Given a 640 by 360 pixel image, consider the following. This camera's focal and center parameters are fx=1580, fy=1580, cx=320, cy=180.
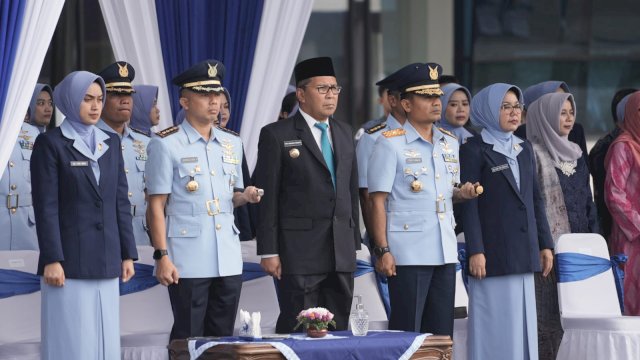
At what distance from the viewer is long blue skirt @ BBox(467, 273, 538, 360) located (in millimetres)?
8094

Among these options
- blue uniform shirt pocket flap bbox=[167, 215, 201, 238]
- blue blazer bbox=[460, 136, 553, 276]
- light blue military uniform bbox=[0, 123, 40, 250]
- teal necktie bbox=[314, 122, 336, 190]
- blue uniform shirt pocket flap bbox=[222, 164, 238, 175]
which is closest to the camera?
blue uniform shirt pocket flap bbox=[167, 215, 201, 238]

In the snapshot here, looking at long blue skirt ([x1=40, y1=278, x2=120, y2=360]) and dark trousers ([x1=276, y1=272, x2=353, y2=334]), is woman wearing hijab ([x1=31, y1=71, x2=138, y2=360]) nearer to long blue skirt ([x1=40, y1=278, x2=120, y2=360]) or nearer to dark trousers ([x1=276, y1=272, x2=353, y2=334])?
long blue skirt ([x1=40, y1=278, x2=120, y2=360])

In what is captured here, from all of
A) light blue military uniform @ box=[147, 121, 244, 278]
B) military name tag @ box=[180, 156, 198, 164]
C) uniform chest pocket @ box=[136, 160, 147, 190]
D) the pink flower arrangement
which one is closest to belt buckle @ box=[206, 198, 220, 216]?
light blue military uniform @ box=[147, 121, 244, 278]

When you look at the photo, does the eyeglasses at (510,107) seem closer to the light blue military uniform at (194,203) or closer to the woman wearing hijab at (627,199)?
the woman wearing hijab at (627,199)

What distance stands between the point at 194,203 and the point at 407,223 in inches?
43.3

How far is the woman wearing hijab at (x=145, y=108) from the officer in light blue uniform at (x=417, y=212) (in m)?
1.62

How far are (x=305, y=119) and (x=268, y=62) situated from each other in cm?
167

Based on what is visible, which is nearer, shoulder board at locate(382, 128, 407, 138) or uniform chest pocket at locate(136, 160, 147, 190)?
shoulder board at locate(382, 128, 407, 138)

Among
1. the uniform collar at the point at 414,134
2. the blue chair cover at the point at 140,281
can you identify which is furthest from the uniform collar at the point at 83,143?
the uniform collar at the point at 414,134

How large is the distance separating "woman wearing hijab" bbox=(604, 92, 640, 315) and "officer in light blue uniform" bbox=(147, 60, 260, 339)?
240 centimetres

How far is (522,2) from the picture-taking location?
1268cm

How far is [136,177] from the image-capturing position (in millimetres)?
8672

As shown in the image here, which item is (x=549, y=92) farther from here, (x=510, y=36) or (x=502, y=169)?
(x=510, y=36)

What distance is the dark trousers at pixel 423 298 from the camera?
7727 millimetres
